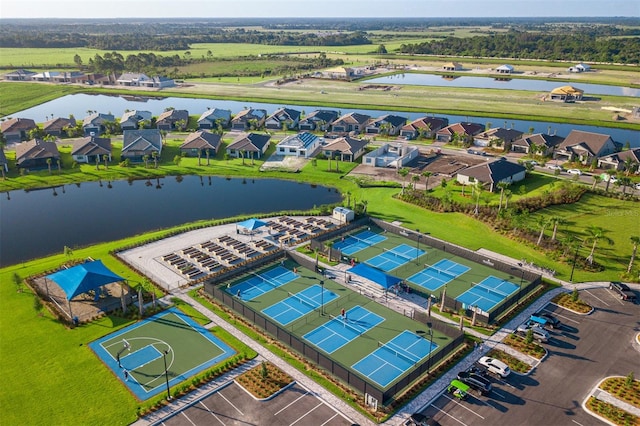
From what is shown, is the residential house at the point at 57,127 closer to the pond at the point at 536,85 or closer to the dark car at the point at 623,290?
the dark car at the point at 623,290

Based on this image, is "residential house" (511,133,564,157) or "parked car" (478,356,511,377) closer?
"parked car" (478,356,511,377)

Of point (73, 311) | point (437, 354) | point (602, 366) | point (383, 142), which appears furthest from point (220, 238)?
point (383, 142)

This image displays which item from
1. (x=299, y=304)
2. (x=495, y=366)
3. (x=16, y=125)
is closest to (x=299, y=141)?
(x=299, y=304)

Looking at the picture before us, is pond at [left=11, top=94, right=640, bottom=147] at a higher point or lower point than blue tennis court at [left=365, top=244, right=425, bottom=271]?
higher

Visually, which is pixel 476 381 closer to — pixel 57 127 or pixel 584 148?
pixel 584 148

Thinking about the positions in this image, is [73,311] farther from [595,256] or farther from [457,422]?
[595,256]

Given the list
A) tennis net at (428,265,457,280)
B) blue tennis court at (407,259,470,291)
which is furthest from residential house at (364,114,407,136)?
tennis net at (428,265,457,280)

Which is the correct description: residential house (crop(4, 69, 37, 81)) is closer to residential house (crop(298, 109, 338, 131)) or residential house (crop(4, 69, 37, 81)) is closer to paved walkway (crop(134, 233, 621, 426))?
residential house (crop(298, 109, 338, 131))
